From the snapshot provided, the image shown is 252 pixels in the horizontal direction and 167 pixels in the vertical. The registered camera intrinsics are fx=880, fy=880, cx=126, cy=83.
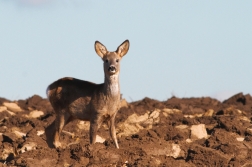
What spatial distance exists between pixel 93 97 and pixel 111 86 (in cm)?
43

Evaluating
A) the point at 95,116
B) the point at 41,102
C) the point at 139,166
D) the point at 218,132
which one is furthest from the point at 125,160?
the point at 41,102

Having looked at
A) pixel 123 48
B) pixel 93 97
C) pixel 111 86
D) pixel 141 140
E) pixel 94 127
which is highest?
pixel 123 48

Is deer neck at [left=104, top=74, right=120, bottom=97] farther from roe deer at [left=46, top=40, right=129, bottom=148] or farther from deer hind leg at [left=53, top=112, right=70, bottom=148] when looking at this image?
deer hind leg at [left=53, top=112, right=70, bottom=148]

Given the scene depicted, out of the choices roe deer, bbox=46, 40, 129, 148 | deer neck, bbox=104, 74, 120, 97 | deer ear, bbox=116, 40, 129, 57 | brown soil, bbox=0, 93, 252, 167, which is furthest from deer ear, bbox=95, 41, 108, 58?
brown soil, bbox=0, 93, 252, 167

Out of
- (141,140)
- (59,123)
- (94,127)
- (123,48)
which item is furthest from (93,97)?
(141,140)

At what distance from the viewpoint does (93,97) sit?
1686 centimetres

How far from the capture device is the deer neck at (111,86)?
16.7 metres

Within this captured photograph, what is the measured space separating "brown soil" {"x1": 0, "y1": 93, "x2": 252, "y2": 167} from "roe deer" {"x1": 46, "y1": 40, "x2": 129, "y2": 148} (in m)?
0.45

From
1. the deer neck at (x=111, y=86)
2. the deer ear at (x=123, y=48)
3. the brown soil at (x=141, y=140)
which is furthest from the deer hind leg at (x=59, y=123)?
the deer ear at (x=123, y=48)

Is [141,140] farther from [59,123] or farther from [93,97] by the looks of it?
[59,123]

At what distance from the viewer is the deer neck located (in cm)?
1669

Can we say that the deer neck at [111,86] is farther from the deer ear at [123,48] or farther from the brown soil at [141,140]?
the brown soil at [141,140]

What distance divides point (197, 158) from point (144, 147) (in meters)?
1.14

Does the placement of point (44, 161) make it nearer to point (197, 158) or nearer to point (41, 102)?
point (197, 158)
